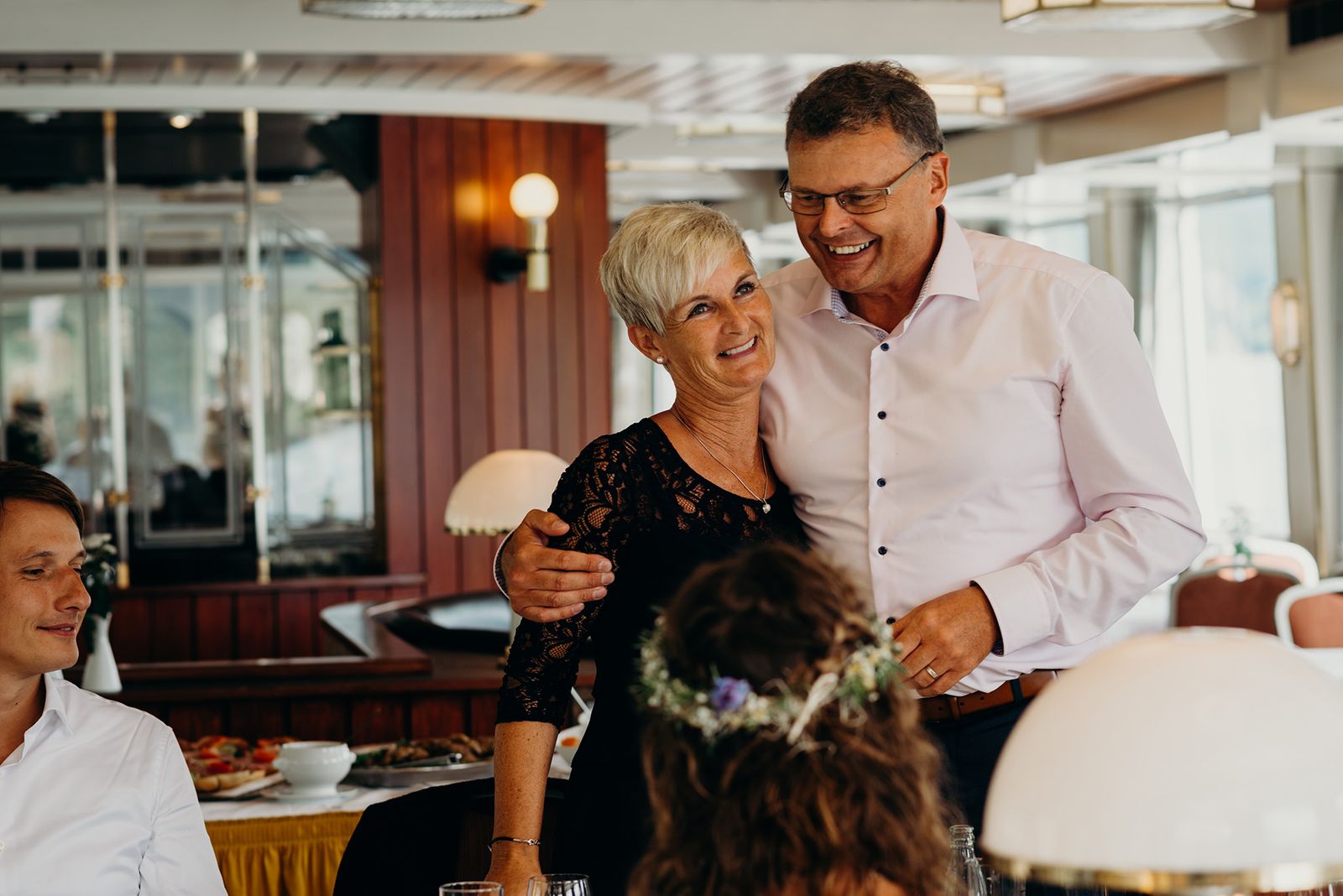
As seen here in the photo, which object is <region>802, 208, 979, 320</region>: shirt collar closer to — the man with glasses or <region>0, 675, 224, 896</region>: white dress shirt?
the man with glasses

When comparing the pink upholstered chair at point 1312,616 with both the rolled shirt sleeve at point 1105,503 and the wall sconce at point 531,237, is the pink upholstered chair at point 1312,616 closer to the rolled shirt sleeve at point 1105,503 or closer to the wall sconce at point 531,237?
the wall sconce at point 531,237

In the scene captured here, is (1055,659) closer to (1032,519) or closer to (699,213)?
(1032,519)

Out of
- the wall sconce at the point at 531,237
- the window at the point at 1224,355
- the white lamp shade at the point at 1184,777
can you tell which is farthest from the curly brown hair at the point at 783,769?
the window at the point at 1224,355

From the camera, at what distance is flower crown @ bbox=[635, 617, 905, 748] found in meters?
1.16

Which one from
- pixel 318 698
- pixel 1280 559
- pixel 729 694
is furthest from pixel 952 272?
pixel 1280 559

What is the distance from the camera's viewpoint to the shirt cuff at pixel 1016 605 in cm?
198

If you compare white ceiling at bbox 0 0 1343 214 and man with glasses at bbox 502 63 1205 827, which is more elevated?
white ceiling at bbox 0 0 1343 214

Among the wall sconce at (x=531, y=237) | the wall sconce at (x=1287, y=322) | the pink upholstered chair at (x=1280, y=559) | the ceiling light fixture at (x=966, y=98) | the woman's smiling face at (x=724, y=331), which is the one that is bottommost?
the pink upholstered chair at (x=1280, y=559)

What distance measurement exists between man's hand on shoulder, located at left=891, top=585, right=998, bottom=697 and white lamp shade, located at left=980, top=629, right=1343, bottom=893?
0.96m

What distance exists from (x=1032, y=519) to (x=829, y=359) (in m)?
0.36

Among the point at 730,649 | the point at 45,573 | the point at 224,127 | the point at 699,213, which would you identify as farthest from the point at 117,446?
the point at 730,649

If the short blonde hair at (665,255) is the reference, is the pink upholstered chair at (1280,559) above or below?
below

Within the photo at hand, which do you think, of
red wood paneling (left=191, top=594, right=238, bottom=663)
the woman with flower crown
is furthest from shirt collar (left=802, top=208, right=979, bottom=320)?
red wood paneling (left=191, top=594, right=238, bottom=663)

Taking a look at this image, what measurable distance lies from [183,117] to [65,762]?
5604mm
